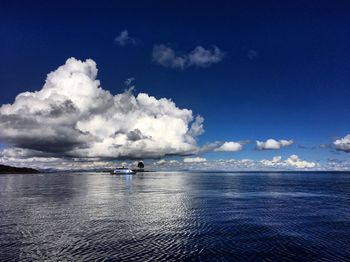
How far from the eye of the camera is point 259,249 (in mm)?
32406

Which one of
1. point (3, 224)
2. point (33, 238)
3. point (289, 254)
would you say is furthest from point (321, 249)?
point (3, 224)

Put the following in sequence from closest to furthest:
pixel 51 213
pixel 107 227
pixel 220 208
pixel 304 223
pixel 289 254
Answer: pixel 289 254, pixel 107 227, pixel 304 223, pixel 51 213, pixel 220 208

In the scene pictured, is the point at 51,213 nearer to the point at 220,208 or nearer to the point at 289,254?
the point at 220,208

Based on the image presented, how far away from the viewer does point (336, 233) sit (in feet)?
132

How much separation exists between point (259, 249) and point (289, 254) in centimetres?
288

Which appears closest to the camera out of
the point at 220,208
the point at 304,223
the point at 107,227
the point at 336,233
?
the point at 336,233

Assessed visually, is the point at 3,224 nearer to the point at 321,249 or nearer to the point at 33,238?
the point at 33,238

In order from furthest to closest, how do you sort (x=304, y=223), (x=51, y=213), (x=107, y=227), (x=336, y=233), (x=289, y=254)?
(x=51, y=213) < (x=304, y=223) < (x=107, y=227) < (x=336, y=233) < (x=289, y=254)

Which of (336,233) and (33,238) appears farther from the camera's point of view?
(336,233)

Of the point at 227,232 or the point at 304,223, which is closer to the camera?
the point at 227,232

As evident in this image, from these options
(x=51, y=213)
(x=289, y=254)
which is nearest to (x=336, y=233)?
(x=289, y=254)

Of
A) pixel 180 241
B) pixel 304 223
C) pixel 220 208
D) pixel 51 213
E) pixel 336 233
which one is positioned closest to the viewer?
pixel 180 241

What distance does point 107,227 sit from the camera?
142 ft

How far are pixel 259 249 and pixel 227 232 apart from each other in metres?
8.08
